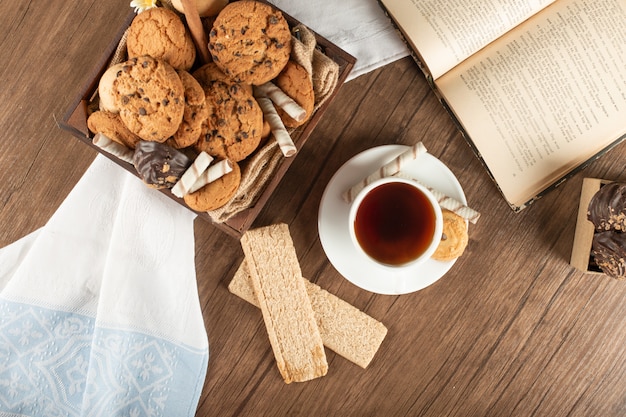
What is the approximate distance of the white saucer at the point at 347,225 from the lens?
1057mm

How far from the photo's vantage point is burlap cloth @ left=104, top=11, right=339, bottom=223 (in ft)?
2.87

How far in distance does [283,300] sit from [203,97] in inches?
17.7

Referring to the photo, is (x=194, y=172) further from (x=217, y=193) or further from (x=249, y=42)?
(x=249, y=42)

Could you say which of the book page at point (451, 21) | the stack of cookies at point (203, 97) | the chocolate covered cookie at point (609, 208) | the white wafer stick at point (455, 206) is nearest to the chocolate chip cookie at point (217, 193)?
the stack of cookies at point (203, 97)

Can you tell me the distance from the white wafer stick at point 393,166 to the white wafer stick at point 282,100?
0.73ft

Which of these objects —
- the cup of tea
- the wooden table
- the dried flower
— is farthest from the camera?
the wooden table

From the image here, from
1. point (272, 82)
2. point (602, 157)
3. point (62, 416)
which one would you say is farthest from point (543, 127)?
point (62, 416)

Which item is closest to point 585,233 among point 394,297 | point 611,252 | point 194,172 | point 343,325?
point 611,252

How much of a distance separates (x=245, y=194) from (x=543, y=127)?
585 mm

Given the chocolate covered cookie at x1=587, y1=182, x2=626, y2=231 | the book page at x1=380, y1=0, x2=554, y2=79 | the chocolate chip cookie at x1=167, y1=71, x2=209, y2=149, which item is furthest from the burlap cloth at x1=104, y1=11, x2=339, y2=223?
the chocolate covered cookie at x1=587, y1=182, x2=626, y2=231

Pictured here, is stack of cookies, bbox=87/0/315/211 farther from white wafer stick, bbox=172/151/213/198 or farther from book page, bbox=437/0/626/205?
book page, bbox=437/0/626/205

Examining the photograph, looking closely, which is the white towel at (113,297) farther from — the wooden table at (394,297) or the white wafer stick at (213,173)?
the white wafer stick at (213,173)

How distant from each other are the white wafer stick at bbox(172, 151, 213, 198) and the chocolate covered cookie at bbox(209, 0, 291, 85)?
0.43ft

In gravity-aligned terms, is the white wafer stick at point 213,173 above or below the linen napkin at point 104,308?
above
